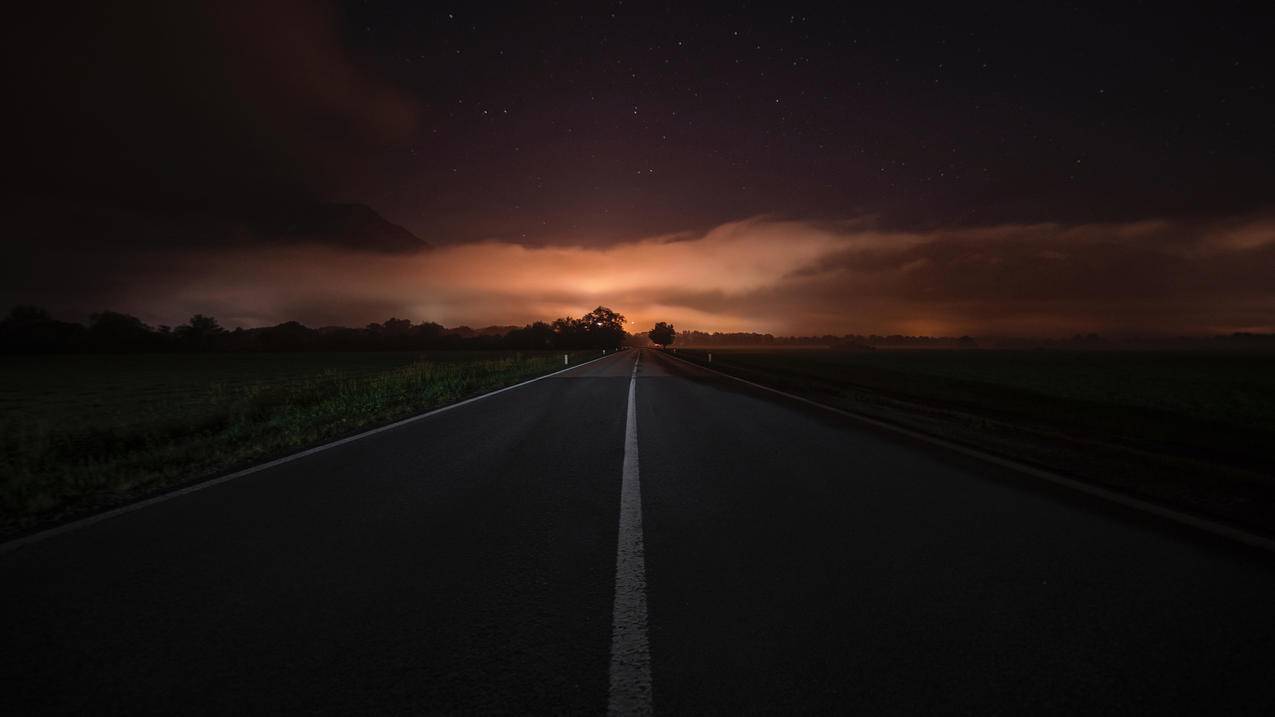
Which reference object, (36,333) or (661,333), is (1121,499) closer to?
(36,333)

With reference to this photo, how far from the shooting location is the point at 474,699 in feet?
6.73

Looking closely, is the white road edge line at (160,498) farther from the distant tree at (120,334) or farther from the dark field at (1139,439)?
the distant tree at (120,334)

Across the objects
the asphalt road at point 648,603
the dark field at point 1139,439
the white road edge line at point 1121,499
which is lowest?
the dark field at point 1139,439

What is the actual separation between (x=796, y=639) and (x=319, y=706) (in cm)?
196

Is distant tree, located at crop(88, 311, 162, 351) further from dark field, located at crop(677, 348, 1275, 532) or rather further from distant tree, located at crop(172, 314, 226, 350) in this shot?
dark field, located at crop(677, 348, 1275, 532)

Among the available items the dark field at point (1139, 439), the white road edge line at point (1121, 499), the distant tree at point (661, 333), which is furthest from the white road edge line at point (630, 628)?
the distant tree at point (661, 333)

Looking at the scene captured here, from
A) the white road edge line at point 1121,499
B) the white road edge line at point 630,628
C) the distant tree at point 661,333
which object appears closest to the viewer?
the white road edge line at point 630,628

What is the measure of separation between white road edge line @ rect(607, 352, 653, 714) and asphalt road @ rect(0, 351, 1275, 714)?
3 centimetres

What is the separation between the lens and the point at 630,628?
257 centimetres

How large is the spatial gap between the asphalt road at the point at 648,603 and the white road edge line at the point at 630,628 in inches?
1.2

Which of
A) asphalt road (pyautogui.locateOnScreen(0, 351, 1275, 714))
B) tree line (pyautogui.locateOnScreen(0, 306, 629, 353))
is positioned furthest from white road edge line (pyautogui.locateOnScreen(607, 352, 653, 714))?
tree line (pyautogui.locateOnScreen(0, 306, 629, 353))

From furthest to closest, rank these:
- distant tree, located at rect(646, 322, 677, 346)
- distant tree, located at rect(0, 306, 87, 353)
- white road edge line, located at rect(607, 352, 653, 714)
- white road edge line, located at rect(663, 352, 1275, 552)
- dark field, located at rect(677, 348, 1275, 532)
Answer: distant tree, located at rect(646, 322, 677, 346) < distant tree, located at rect(0, 306, 87, 353) < dark field, located at rect(677, 348, 1275, 532) < white road edge line, located at rect(663, 352, 1275, 552) < white road edge line, located at rect(607, 352, 653, 714)

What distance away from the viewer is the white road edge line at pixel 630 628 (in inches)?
80.1

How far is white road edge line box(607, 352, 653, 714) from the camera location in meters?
2.04
